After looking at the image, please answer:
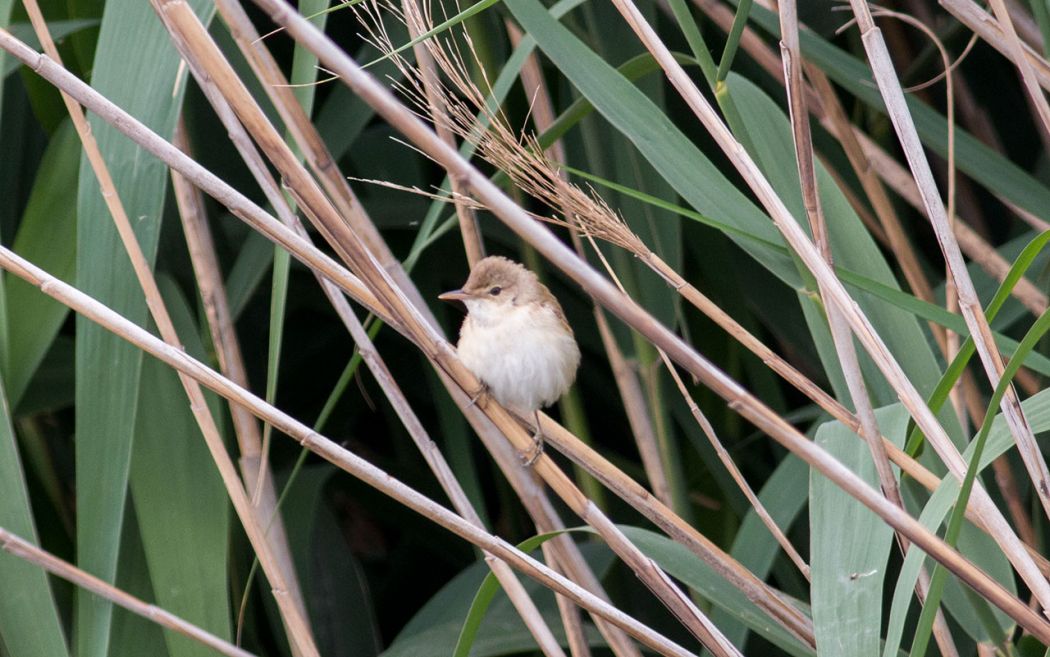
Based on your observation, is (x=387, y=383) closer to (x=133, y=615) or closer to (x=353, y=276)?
(x=353, y=276)

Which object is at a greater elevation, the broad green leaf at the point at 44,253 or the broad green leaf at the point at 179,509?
the broad green leaf at the point at 44,253

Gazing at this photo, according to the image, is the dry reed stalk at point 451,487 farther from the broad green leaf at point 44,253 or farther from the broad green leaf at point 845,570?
the broad green leaf at point 44,253

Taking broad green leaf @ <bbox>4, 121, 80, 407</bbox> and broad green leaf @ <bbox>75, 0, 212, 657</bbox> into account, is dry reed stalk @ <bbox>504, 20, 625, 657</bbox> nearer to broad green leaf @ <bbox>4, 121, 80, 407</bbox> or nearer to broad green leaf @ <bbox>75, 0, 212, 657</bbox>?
broad green leaf @ <bbox>75, 0, 212, 657</bbox>

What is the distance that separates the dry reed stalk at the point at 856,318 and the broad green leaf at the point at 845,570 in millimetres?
112

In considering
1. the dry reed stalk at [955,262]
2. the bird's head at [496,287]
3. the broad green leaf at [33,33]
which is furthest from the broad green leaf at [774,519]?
the broad green leaf at [33,33]

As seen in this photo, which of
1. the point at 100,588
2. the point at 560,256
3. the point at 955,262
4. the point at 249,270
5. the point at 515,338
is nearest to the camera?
the point at 560,256

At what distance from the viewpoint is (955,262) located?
52.7 inches

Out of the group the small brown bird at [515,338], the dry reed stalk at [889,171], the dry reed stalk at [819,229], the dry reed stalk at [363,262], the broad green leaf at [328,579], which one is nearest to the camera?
the dry reed stalk at [363,262]

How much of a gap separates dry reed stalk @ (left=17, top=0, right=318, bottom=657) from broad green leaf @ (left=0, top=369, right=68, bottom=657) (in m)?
0.25

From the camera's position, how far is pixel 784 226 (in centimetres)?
127

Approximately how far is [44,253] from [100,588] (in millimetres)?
634

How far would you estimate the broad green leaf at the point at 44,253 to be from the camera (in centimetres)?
182

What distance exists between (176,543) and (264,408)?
51 cm

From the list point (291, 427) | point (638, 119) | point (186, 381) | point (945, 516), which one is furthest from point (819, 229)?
point (186, 381)
